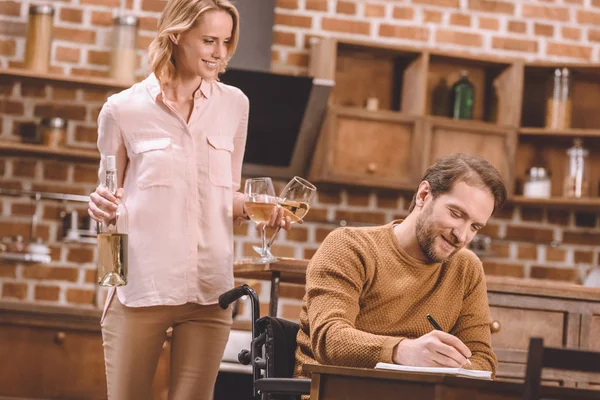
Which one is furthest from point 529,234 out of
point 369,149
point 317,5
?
point 317,5

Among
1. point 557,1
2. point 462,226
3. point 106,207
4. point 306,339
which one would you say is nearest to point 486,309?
point 462,226

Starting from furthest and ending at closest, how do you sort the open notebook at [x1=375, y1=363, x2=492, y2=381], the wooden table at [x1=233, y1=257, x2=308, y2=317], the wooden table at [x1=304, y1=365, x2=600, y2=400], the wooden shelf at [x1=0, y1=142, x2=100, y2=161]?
the wooden shelf at [x1=0, y1=142, x2=100, y2=161]
the wooden table at [x1=233, y1=257, x2=308, y2=317]
the open notebook at [x1=375, y1=363, x2=492, y2=381]
the wooden table at [x1=304, y1=365, x2=600, y2=400]

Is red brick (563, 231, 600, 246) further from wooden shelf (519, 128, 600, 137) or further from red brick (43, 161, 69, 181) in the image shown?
red brick (43, 161, 69, 181)

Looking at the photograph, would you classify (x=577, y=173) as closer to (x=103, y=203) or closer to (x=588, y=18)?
(x=588, y=18)

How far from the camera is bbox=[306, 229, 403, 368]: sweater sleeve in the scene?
1929mm

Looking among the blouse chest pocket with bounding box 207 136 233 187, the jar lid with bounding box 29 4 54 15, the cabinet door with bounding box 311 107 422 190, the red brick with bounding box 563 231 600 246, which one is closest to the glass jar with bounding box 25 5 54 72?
the jar lid with bounding box 29 4 54 15

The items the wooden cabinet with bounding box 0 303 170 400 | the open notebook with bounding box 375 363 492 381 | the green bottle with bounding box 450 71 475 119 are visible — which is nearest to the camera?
the open notebook with bounding box 375 363 492 381

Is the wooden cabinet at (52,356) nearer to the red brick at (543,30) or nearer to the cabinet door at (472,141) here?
the cabinet door at (472,141)

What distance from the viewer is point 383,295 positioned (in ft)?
7.20

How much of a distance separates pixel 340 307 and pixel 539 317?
53.2 inches

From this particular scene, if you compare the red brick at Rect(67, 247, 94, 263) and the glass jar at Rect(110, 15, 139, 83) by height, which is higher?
the glass jar at Rect(110, 15, 139, 83)

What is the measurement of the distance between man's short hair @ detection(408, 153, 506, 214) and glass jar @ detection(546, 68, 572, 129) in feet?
8.46

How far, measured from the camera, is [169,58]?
2322 mm

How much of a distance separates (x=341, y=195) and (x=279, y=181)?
32 cm
